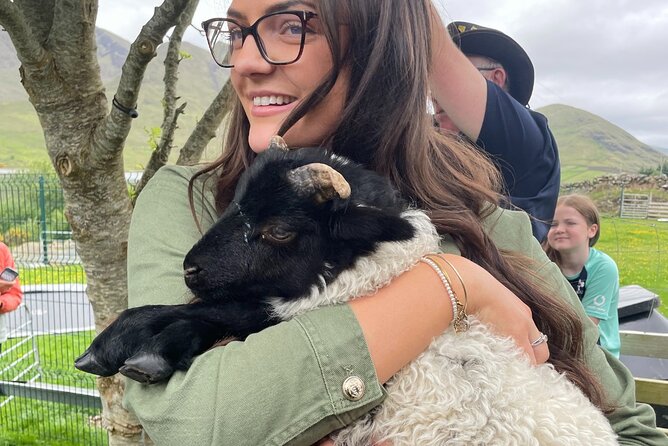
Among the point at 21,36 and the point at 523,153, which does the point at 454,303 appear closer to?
the point at 523,153

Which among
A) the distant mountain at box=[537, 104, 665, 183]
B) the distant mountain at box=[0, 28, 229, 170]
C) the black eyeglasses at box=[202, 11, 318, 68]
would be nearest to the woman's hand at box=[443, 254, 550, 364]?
the black eyeglasses at box=[202, 11, 318, 68]

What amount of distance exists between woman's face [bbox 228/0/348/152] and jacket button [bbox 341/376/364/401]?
3.40 feet

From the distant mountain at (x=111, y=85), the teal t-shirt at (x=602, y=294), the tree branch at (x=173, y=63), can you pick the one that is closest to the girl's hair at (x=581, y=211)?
the teal t-shirt at (x=602, y=294)

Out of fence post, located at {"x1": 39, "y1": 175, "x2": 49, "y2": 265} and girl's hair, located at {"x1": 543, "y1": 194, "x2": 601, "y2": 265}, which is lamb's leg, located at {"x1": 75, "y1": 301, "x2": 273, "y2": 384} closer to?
girl's hair, located at {"x1": 543, "y1": 194, "x2": 601, "y2": 265}

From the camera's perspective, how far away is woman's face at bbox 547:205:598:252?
18.4 feet

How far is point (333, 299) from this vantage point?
5.73ft

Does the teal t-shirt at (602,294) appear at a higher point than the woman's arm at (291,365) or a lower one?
lower

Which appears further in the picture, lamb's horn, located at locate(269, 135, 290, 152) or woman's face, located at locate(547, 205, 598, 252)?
woman's face, located at locate(547, 205, 598, 252)

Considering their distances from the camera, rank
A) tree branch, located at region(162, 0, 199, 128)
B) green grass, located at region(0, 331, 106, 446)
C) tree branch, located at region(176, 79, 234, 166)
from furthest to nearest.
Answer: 1. green grass, located at region(0, 331, 106, 446)
2. tree branch, located at region(162, 0, 199, 128)
3. tree branch, located at region(176, 79, 234, 166)

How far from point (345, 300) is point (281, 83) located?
894 mm

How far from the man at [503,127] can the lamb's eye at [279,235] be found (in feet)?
3.92

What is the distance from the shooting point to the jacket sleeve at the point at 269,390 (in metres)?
1.31

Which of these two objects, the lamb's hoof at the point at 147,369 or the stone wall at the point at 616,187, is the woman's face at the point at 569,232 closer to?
the lamb's hoof at the point at 147,369

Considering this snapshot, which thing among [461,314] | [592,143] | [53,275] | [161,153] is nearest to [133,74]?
[161,153]
